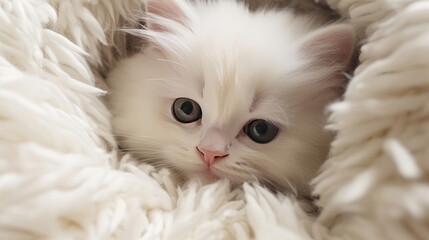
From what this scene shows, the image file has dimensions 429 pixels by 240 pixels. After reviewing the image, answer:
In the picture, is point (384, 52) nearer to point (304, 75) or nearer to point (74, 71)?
point (304, 75)

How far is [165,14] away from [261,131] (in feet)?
1.06

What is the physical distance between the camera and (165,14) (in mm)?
962

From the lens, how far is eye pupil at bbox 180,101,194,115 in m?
0.89

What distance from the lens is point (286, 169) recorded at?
844mm

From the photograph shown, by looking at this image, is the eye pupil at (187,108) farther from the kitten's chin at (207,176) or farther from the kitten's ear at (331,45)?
the kitten's ear at (331,45)

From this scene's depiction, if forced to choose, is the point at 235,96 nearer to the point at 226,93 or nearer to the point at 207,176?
the point at 226,93

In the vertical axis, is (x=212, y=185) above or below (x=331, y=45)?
below

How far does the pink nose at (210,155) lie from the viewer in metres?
0.81

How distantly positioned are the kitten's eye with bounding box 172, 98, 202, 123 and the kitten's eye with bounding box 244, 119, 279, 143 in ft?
0.33

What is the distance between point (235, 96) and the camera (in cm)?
82

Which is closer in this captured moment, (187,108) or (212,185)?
(212,185)

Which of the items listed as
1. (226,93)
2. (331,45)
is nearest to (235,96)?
(226,93)

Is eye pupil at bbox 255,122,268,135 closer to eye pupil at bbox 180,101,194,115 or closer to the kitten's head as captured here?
the kitten's head

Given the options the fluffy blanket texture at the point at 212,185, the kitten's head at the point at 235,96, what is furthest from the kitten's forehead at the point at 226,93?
→ the fluffy blanket texture at the point at 212,185
